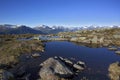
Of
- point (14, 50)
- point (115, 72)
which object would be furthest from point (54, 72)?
point (14, 50)

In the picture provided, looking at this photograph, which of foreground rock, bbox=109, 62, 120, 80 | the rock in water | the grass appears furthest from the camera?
the grass

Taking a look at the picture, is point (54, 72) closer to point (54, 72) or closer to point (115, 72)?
point (54, 72)

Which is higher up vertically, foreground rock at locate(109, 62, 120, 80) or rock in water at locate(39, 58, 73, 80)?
rock in water at locate(39, 58, 73, 80)

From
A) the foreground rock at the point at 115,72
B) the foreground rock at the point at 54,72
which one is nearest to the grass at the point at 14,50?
the foreground rock at the point at 54,72

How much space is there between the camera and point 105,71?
44594 mm

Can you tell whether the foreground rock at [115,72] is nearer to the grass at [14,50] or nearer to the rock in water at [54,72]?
the rock in water at [54,72]

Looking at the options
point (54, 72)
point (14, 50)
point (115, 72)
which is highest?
point (54, 72)

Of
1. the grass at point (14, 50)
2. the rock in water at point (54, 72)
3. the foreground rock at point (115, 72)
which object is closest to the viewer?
the rock in water at point (54, 72)

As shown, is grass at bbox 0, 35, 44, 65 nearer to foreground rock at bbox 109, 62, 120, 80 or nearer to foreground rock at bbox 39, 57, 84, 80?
foreground rock at bbox 39, 57, 84, 80

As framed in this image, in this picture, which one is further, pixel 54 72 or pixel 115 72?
pixel 115 72

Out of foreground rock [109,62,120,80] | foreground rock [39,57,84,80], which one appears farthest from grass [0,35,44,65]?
foreground rock [109,62,120,80]

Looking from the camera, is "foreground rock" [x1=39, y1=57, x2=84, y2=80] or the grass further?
the grass

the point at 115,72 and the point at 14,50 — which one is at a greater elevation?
the point at 14,50

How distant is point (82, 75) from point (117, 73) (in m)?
8.79
